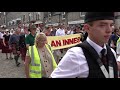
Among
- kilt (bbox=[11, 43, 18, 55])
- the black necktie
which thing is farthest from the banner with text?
the black necktie

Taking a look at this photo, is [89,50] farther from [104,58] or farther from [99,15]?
[99,15]

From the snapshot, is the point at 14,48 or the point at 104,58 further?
the point at 14,48

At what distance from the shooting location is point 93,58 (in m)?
1.94

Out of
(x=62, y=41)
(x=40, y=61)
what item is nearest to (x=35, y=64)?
(x=40, y=61)

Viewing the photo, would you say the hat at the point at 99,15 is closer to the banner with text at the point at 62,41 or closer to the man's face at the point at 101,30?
the man's face at the point at 101,30

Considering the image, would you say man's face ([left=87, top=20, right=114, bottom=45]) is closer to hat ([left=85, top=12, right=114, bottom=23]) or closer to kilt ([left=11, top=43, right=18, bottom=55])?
hat ([left=85, top=12, right=114, bottom=23])

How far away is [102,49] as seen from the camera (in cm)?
203

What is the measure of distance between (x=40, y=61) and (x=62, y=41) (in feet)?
23.1

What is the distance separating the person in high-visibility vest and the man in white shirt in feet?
8.01

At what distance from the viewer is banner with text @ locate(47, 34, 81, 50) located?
10844 mm

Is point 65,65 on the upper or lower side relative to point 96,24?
lower
